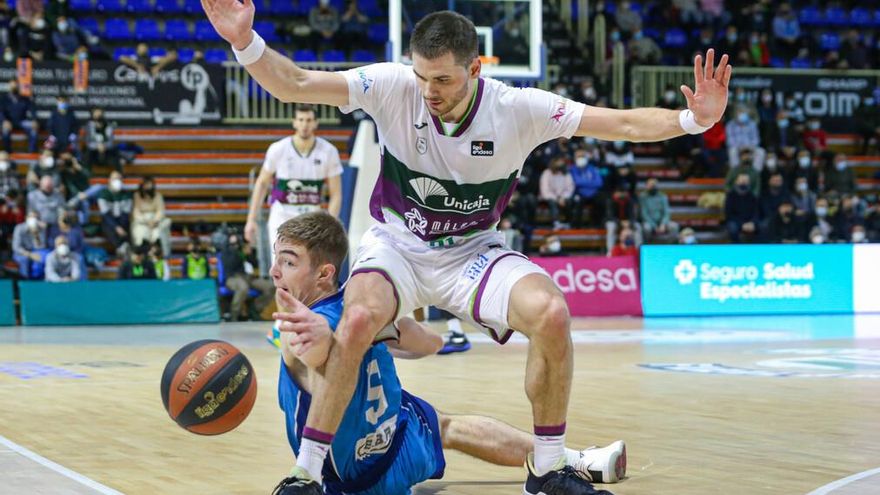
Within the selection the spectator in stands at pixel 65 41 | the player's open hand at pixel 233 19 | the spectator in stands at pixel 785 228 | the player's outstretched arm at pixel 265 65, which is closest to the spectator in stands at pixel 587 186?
the spectator in stands at pixel 785 228

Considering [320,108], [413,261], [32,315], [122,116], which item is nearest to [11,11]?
[122,116]

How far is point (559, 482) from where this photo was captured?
15.7ft

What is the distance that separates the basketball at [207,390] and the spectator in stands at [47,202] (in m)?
15.4

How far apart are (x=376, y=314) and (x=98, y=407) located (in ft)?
12.7

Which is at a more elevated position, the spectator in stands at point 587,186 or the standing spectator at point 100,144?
the standing spectator at point 100,144

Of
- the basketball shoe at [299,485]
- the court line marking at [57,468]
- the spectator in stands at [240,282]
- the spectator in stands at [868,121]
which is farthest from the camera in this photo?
the spectator in stands at [868,121]

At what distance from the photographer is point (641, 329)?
54.6ft

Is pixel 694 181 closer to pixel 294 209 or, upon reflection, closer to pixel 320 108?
pixel 320 108

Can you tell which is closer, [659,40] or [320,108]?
[320,108]

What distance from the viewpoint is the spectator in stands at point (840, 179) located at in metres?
24.6

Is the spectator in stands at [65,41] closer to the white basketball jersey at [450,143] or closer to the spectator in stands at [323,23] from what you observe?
the spectator in stands at [323,23]

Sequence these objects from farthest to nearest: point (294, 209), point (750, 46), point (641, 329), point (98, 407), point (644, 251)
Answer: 1. point (750, 46)
2. point (644, 251)
3. point (641, 329)
4. point (294, 209)
5. point (98, 407)

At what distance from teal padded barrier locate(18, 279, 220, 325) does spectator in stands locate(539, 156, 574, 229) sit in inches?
290

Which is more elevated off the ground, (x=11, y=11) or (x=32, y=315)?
(x=11, y=11)
